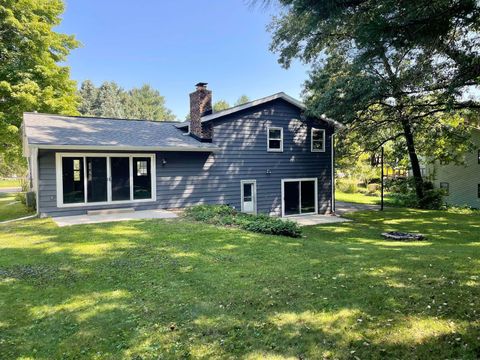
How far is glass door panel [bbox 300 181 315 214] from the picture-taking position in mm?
15812

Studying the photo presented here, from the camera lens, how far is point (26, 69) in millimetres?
17188

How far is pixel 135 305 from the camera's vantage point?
410 cm

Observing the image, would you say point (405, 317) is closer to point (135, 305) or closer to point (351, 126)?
point (135, 305)

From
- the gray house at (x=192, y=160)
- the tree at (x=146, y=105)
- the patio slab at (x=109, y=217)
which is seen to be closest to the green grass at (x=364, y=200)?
the gray house at (x=192, y=160)

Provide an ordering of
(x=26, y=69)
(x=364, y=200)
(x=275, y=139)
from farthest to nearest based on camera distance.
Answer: (x=364, y=200), (x=26, y=69), (x=275, y=139)

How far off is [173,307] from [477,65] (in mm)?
4803

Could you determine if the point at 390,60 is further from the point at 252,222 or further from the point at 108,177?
the point at 108,177

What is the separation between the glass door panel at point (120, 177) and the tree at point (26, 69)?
25.9 feet

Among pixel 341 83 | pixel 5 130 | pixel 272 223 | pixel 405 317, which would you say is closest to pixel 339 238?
pixel 272 223

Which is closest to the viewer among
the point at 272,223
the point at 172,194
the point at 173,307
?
the point at 173,307

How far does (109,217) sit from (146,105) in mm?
61046

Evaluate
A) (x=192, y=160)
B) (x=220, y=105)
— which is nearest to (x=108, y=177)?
(x=192, y=160)

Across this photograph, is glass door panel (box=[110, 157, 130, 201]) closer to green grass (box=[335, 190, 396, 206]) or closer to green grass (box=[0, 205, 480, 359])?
green grass (box=[0, 205, 480, 359])

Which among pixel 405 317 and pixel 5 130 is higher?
pixel 5 130
